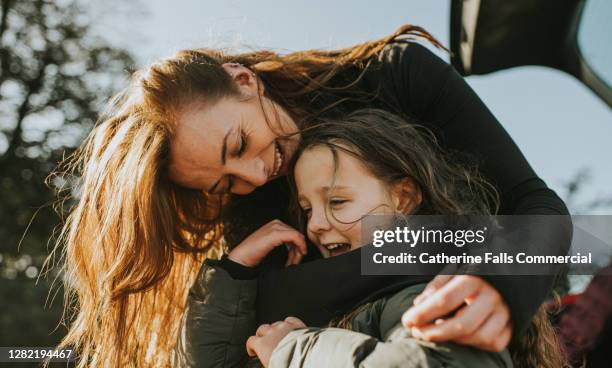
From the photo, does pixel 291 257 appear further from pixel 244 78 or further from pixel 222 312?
pixel 244 78

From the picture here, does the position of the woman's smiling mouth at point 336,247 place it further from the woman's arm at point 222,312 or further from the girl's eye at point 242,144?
the girl's eye at point 242,144

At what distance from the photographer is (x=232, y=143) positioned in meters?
2.03

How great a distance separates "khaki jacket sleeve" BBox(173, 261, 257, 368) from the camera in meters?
1.95

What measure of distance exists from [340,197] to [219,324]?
0.59 m

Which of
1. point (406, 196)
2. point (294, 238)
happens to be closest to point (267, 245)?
point (294, 238)

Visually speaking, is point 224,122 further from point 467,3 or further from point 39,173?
point 39,173

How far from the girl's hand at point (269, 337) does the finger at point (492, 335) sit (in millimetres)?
619

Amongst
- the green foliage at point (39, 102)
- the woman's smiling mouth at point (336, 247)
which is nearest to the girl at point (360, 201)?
the woman's smiling mouth at point (336, 247)

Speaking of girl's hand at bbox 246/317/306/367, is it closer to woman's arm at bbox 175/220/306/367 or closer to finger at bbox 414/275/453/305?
woman's arm at bbox 175/220/306/367

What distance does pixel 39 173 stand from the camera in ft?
35.4

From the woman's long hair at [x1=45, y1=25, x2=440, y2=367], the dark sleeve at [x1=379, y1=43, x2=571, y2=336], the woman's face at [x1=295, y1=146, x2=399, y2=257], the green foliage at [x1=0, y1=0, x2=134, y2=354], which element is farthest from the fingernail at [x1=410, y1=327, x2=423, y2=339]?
the green foliage at [x1=0, y1=0, x2=134, y2=354]

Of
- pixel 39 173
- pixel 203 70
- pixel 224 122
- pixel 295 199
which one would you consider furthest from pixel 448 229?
pixel 39 173

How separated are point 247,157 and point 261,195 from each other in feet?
1.50

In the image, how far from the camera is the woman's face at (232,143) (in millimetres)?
2035
